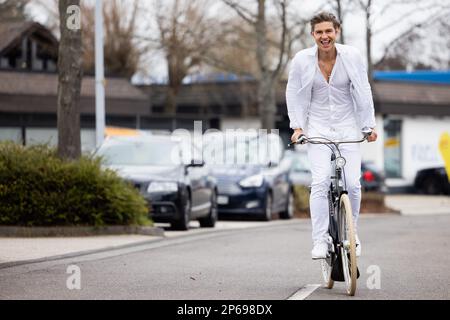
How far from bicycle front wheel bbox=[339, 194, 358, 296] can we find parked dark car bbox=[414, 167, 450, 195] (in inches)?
1427

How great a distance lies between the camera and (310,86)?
9562mm

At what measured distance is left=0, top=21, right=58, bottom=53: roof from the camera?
41.7 metres

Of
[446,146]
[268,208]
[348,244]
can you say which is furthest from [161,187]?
[348,244]

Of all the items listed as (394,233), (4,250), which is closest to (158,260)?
(4,250)

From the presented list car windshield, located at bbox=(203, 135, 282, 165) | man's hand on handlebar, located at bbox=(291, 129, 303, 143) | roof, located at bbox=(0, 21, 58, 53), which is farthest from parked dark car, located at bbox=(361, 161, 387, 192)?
man's hand on handlebar, located at bbox=(291, 129, 303, 143)

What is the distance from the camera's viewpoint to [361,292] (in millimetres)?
9438

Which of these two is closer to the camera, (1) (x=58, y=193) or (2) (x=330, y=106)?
(2) (x=330, y=106)

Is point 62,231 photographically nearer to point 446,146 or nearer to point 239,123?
point 446,146

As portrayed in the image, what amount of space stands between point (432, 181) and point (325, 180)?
3728cm

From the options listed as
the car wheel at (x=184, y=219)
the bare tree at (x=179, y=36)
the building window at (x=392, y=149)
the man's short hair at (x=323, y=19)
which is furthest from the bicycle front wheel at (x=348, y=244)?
the building window at (x=392, y=149)

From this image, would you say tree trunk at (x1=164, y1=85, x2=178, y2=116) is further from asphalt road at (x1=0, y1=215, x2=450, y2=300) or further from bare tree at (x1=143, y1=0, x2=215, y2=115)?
asphalt road at (x1=0, y1=215, x2=450, y2=300)

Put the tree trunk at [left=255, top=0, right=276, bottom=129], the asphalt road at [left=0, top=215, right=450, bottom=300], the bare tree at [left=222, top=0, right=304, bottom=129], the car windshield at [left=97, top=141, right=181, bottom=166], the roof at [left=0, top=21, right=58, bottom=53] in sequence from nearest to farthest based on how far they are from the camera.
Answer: the asphalt road at [left=0, top=215, right=450, bottom=300] → the car windshield at [left=97, top=141, right=181, bottom=166] → the bare tree at [left=222, top=0, right=304, bottom=129] → the tree trunk at [left=255, top=0, right=276, bottom=129] → the roof at [left=0, top=21, right=58, bottom=53]
